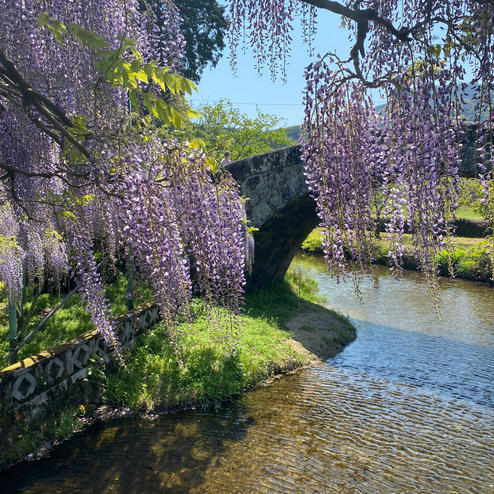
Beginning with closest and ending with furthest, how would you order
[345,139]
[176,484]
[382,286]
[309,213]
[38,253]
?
[345,139] → [176,484] → [38,253] → [309,213] → [382,286]

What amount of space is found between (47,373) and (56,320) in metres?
2.51

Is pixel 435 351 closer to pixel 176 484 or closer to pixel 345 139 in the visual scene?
pixel 176 484

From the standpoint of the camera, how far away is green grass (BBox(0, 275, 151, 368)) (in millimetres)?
9062

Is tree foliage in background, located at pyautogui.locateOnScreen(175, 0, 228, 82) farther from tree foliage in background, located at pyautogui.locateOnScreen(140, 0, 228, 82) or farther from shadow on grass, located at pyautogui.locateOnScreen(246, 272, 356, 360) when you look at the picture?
shadow on grass, located at pyautogui.locateOnScreen(246, 272, 356, 360)

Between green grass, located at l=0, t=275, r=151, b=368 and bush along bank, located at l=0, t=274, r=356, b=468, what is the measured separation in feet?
3.26

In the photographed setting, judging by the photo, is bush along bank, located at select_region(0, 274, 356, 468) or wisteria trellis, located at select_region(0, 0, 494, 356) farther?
bush along bank, located at select_region(0, 274, 356, 468)

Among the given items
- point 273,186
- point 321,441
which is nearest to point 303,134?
point 321,441

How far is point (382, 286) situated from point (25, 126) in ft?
51.6

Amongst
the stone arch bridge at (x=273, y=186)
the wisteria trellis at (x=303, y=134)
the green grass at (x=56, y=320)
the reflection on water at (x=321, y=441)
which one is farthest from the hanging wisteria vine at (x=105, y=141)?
the stone arch bridge at (x=273, y=186)

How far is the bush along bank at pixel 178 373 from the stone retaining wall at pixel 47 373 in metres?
0.15

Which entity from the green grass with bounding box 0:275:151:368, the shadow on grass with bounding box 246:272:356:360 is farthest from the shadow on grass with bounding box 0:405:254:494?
the shadow on grass with bounding box 246:272:356:360

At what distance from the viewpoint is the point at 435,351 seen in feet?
38.8

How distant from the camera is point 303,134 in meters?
4.85

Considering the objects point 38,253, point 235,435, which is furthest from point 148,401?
point 38,253
